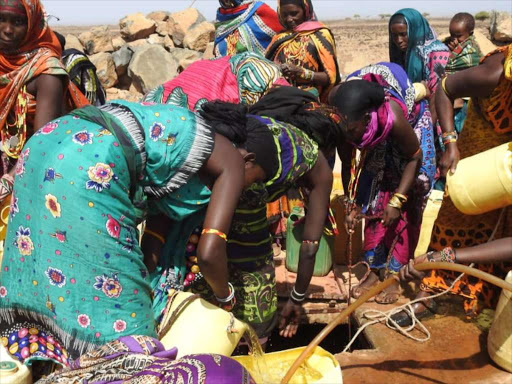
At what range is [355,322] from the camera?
4059 mm

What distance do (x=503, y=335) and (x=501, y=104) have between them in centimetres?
125

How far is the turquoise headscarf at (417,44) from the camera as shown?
17.8ft

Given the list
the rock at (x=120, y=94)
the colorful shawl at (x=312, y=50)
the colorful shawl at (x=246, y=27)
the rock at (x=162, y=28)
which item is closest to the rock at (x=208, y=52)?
the rock at (x=162, y=28)

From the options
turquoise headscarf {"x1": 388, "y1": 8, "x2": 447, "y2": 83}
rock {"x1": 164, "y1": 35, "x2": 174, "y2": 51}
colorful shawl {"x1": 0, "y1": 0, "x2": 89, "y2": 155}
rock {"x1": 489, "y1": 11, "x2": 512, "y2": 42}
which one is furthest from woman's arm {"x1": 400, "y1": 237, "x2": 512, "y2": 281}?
rock {"x1": 489, "y1": 11, "x2": 512, "y2": 42}

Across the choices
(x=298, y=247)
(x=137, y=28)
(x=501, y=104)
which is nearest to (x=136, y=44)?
(x=137, y=28)

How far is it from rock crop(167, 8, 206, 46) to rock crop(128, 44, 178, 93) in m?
0.91

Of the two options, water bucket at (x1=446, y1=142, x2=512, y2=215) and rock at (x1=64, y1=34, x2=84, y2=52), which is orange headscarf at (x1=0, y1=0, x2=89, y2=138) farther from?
rock at (x1=64, y1=34, x2=84, y2=52)

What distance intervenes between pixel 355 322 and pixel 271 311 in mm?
1012

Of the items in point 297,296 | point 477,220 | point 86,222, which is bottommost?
point 297,296

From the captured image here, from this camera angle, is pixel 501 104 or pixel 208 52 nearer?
pixel 501 104

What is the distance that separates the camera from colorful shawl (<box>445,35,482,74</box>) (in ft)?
18.8

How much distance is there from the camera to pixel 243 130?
2.63 meters

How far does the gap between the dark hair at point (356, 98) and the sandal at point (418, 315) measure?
131cm

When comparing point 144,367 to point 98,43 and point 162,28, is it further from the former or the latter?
point 162,28
